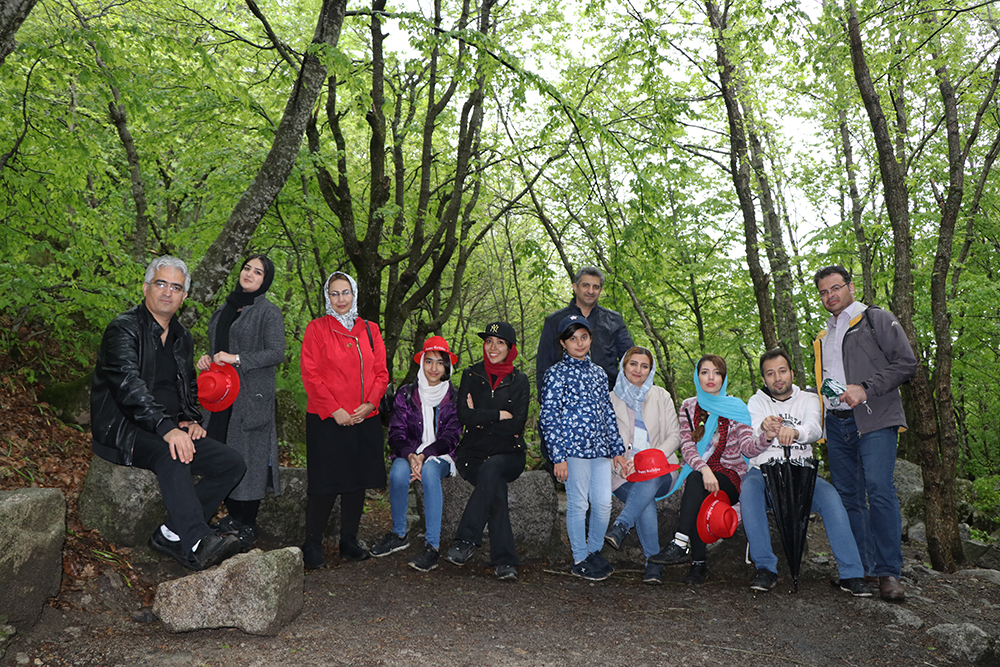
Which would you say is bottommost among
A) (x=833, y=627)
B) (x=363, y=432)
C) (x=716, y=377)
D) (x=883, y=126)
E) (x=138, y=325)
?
(x=833, y=627)

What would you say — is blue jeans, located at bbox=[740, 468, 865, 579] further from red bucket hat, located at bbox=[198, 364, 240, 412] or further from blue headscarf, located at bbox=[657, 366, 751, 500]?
red bucket hat, located at bbox=[198, 364, 240, 412]

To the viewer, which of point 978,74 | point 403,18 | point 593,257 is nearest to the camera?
point 403,18

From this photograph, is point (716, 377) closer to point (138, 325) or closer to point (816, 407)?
point (816, 407)

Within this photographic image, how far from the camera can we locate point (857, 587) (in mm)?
4434

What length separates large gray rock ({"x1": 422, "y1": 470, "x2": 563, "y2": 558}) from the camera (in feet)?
17.1

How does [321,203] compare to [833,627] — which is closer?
[833,627]

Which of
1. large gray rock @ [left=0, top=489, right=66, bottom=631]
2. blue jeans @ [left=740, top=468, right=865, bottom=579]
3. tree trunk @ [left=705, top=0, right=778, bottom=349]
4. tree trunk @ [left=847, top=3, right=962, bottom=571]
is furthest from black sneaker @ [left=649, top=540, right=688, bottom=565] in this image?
tree trunk @ [left=705, top=0, right=778, bottom=349]

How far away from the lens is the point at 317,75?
556cm

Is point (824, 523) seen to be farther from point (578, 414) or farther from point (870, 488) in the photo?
point (578, 414)

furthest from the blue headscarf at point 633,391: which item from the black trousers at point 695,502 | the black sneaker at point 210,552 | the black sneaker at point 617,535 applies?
the black sneaker at point 210,552

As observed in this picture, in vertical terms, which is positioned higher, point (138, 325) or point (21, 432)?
point (138, 325)

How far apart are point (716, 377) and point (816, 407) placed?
0.75m

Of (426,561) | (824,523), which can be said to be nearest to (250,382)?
(426,561)

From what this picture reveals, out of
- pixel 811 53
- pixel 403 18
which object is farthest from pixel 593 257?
pixel 403 18
